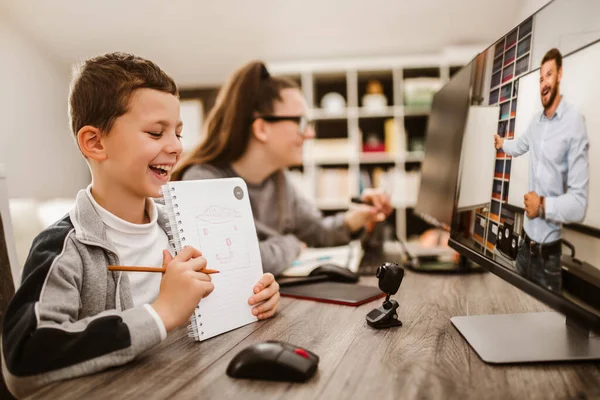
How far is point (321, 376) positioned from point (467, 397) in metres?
0.18

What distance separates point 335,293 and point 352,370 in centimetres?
45

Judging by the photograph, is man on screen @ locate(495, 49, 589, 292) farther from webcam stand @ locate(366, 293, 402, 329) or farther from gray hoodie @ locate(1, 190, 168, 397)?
gray hoodie @ locate(1, 190, 168, 397)

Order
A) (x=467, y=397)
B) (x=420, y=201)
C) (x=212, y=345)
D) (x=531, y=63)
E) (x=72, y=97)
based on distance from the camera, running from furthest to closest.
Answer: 1. (x=420, y=201)
2. (x=72, y=97)
3. (x=212, y=345)
4. (x=531, y=63)
5. (x=467, y=397)

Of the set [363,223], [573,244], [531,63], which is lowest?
[363,223]

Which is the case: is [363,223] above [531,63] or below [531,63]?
below

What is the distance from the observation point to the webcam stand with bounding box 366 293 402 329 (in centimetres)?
83

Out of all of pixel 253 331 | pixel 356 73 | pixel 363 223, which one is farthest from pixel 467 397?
pixel 356 73

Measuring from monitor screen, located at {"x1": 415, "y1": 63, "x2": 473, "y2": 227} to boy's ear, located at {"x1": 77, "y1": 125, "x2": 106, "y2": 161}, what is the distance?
736mm

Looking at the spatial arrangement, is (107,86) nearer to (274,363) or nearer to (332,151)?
(274,363)

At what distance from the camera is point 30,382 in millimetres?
646

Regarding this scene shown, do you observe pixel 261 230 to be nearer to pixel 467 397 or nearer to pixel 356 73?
pixel 467 397

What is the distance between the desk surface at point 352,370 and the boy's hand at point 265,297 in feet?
0.07

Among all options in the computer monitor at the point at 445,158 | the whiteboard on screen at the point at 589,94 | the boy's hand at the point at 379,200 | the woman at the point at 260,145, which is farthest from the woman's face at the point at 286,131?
the whiteboard on screen at the point at 589,94

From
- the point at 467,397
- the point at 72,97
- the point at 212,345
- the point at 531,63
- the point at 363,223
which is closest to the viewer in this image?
the point at 467,397
